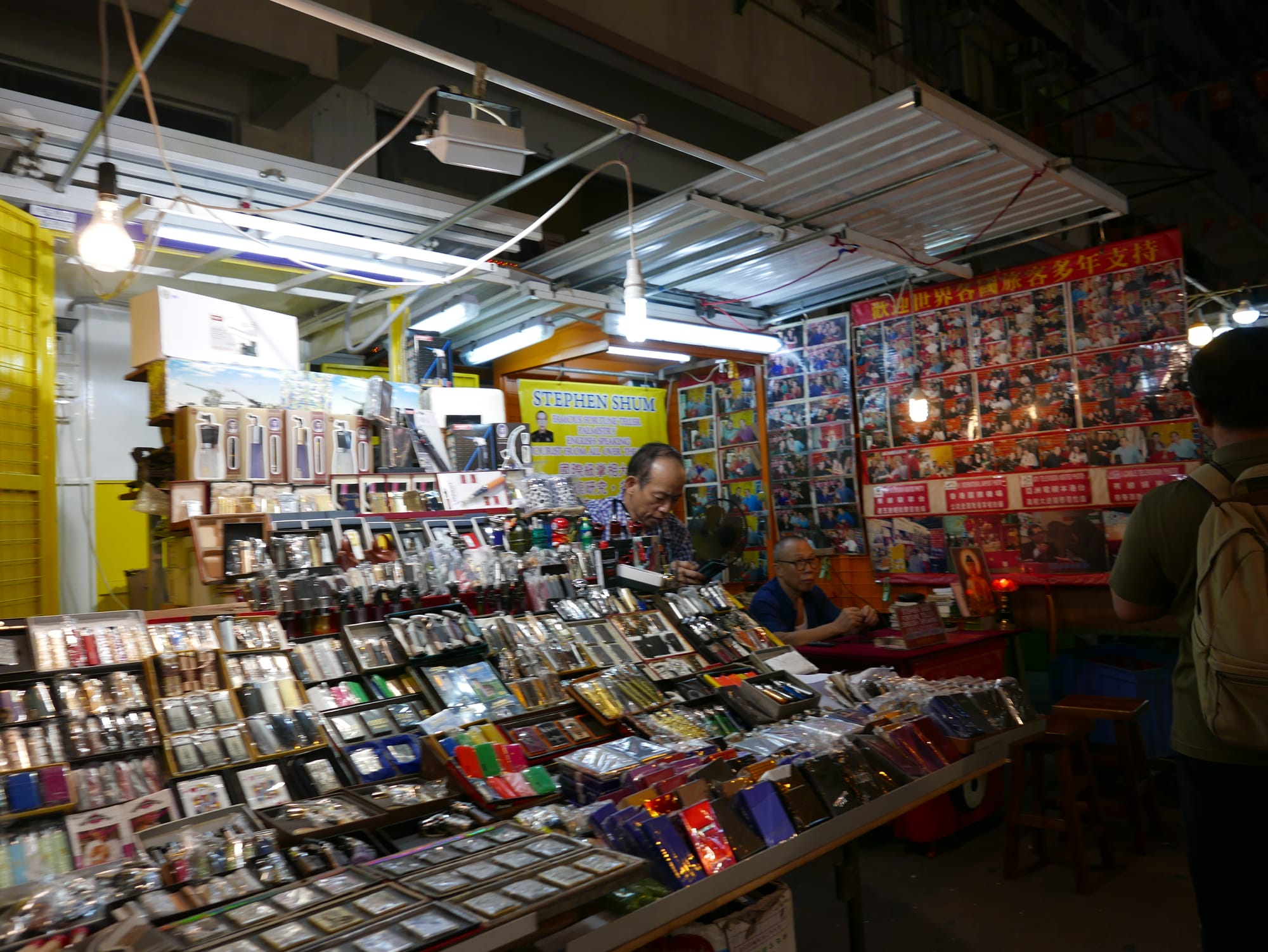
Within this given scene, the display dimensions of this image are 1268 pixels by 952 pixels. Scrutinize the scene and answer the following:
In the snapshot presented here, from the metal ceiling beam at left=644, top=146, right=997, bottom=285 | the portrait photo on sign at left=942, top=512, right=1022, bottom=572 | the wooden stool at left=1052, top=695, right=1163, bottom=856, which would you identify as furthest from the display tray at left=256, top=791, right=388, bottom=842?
the portrait photo on sign at left=942, top=512, right=1022, bottom=572

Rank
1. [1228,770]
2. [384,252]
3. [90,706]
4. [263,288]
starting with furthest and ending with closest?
[263,288], [384,252], [90,706], [1228,770]

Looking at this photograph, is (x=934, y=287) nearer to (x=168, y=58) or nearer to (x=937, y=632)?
(x=937, y=632)

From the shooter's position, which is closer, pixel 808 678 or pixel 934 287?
pixel 808 678

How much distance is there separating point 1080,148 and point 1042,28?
1.95 meters

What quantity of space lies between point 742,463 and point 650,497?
351 cm

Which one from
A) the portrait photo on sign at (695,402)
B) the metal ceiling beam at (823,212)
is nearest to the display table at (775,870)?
the metal ceiling beam at (823,212)

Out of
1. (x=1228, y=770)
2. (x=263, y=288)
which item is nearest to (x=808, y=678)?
(x=1228, y=770)

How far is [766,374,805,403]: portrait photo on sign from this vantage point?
7809 millimetres

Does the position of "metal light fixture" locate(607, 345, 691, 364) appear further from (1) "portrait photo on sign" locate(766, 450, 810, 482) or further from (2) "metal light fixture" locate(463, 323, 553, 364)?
(1) "portrait photo on sign" locate(766, 450, 810, 482)

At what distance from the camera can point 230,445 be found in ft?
13.4

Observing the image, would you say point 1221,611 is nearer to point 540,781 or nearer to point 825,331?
point 540,781

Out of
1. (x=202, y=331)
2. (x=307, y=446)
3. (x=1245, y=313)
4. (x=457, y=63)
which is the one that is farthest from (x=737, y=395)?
(x=1245, y=313)

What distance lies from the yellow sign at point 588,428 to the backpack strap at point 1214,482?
5119 mm

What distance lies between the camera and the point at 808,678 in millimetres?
3670
